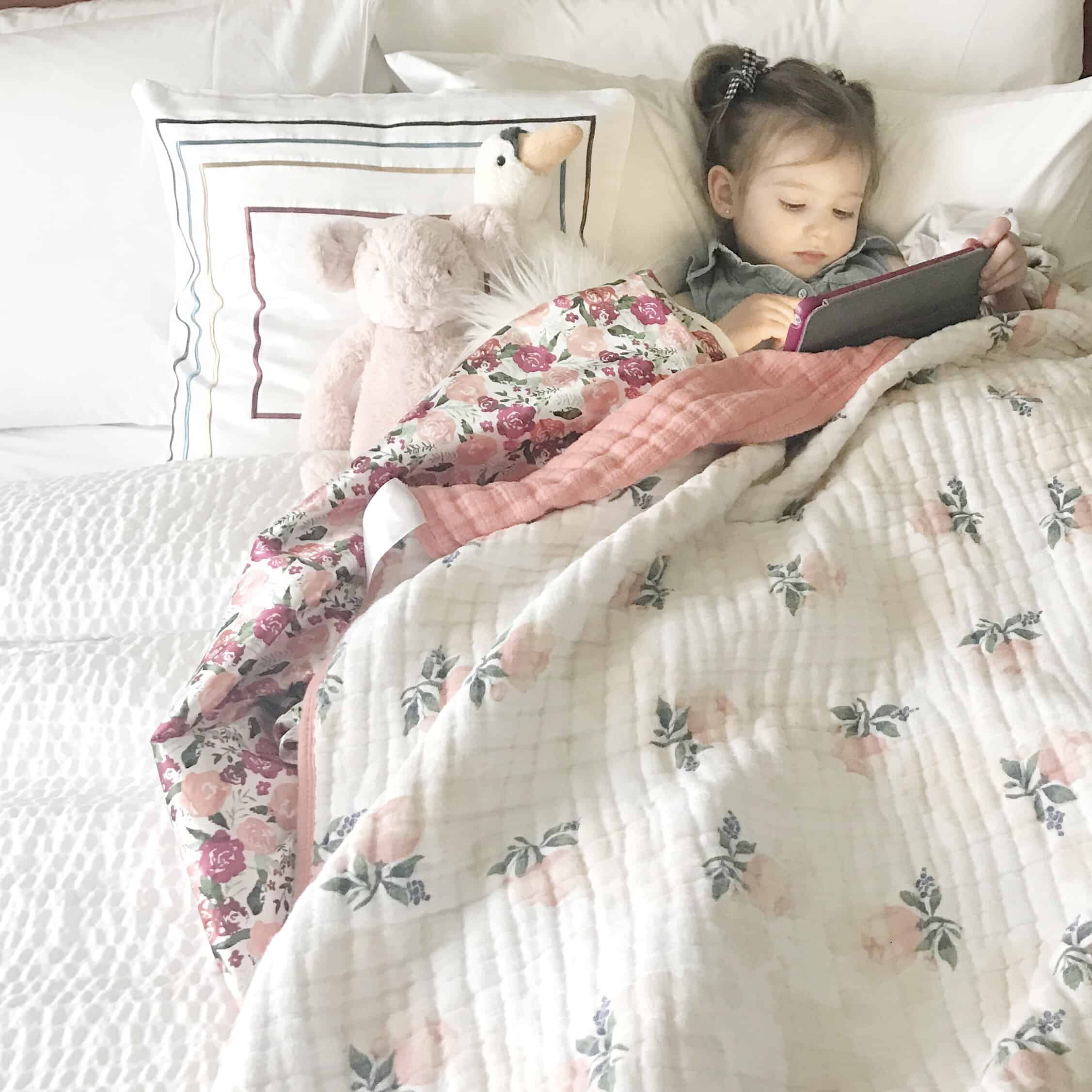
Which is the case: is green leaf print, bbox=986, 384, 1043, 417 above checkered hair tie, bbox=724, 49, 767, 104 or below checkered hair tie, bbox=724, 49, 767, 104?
below

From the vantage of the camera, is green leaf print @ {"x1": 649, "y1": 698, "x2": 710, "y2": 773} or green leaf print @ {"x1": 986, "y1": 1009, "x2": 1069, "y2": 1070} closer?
green leaf print @ {"x1": 986, "y1": 1009, "x2": 1069, "y2": 1070}

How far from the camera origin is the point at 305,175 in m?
1.04

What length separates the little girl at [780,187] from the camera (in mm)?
1138

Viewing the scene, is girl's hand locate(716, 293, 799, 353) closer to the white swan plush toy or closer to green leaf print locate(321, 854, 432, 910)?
the white swan plush toy

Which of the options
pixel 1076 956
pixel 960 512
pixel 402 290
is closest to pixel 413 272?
pixel 402 290

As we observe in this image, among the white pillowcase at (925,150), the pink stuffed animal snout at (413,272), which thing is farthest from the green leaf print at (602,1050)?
the white pillowcase at (925,150)

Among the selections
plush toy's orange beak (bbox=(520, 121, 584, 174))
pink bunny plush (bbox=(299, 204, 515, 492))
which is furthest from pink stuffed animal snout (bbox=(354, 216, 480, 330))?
plush toy's orange beak (bbox=(520, 121, 584, 174))

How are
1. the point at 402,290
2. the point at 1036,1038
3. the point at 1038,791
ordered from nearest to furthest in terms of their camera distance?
the point at 1036,1038
the point at 1038,791
the point at 402,290

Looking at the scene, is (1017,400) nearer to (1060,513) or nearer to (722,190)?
(1060,513)

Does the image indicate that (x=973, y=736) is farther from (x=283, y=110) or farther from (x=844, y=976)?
(x=283, y=110)

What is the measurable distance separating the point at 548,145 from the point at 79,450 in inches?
28.4

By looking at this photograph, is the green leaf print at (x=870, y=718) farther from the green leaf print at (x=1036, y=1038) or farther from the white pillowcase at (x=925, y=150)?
the white pillowcase at (x=925, y=150)

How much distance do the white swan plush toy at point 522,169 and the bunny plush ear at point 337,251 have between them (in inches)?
5.3

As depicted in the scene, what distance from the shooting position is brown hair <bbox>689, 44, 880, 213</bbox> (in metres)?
1.13
